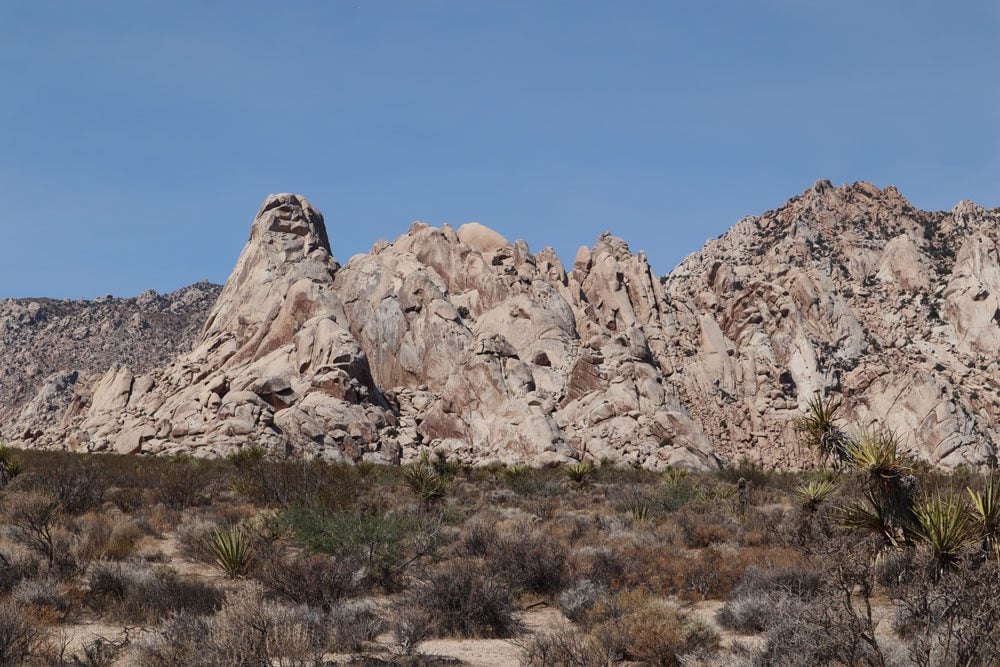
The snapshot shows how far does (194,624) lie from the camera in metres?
8.89

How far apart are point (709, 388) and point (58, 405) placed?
66624mm

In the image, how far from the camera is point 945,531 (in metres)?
9.05

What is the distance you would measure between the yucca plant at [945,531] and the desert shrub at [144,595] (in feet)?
29.7

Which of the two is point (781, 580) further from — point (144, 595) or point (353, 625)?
point (144, 595)

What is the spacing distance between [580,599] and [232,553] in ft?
20.0

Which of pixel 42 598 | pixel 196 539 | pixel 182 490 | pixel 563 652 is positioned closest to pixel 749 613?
pixel 563 652

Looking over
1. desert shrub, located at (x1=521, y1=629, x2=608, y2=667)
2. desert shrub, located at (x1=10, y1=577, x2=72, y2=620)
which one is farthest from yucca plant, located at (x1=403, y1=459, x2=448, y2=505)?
desert shrub, located at (x1=521, y1=629, x2=608, y2=667)

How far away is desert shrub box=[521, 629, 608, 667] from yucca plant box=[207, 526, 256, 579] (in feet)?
20.3

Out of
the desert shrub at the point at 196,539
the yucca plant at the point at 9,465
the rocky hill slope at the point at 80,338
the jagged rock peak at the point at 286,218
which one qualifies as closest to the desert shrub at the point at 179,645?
the desert shrub at the point at 196,539

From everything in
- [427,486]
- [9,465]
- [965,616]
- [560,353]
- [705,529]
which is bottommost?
[705,529]

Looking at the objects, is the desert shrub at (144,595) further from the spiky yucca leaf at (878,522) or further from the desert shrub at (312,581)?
the spiky yucca leaf at (878,522)

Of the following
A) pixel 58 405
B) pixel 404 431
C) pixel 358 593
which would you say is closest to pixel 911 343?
pixel 404 431

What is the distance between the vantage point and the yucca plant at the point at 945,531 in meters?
8.95

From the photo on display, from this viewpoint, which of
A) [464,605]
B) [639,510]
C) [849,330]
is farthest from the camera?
[849,330]
